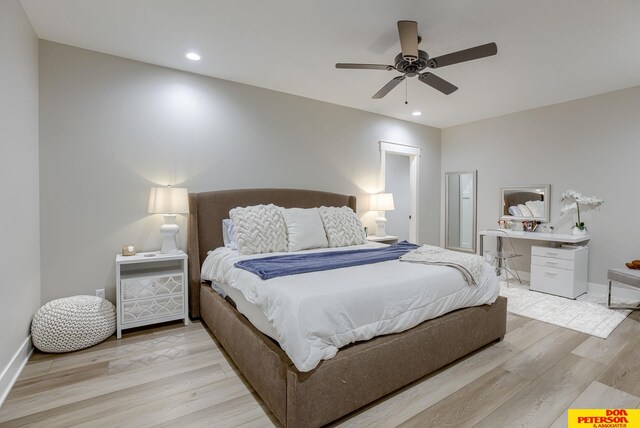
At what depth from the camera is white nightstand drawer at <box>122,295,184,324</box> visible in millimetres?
2701

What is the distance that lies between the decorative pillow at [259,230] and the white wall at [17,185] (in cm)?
153

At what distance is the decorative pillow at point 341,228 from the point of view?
11.1 ft

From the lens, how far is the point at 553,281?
391cm

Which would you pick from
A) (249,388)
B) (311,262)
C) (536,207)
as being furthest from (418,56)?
(536,207)

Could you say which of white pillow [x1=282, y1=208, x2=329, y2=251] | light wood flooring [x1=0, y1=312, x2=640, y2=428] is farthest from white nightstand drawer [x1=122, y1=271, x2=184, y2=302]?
white pillow [x1=282, y1=208, x2=329, y2=251]

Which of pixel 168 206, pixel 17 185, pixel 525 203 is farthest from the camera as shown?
pixel 525 203

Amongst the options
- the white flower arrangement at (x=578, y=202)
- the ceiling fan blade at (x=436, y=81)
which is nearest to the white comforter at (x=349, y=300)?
the ceiling fan blade at (x=436, y=81)

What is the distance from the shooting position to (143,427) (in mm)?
1616

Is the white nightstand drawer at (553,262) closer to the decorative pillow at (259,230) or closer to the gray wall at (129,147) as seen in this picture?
the gray wall at (129,147)

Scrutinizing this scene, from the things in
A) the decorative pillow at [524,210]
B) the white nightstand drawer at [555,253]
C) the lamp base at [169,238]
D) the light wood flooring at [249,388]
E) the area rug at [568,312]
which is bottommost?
the light wood flooring at [249,388]

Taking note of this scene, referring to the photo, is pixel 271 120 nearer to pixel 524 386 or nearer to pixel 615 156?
pixel 524 386

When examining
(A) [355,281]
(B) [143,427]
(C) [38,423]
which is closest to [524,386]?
(A) [355,281]

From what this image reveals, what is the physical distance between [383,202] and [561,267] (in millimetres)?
2354

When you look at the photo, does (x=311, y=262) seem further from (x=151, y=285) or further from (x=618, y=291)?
(x=618, y=291)
